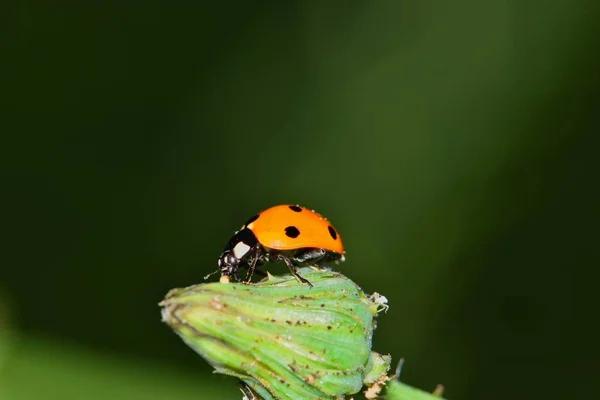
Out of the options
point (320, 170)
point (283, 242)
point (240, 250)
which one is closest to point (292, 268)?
point (283, 242)

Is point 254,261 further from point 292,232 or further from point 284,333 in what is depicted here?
point 284,333

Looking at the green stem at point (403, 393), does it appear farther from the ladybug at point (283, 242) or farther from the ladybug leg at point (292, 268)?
the ladybug at point (283, 242)

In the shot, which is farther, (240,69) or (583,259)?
(240,69)

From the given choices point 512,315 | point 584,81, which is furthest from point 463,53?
point 512,315

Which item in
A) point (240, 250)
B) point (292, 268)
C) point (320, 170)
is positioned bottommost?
point (292, 268)

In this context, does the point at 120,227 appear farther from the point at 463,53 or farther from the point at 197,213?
the point at 463,53

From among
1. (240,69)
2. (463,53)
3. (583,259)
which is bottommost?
(583,259)

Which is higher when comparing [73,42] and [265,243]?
[73,42]
